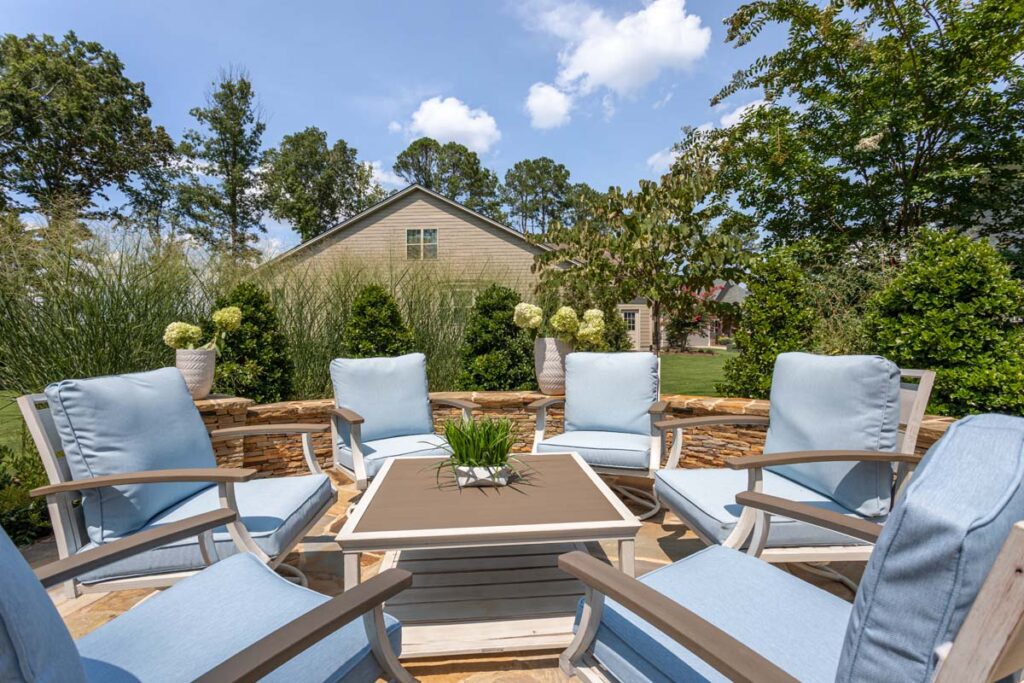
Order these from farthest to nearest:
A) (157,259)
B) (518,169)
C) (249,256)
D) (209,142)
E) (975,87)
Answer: (518,169), (209,142), (975,87), (249,256), (157,259)

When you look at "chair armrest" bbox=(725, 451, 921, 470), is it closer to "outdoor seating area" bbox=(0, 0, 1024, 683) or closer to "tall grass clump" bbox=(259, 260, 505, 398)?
"outdoor seating area" bbox=(0, 0, 1024, 683)

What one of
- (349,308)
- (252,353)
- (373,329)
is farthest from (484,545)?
(349,308)

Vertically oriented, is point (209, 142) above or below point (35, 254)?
above

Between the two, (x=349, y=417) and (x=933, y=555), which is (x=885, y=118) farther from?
(x=933, y=555)

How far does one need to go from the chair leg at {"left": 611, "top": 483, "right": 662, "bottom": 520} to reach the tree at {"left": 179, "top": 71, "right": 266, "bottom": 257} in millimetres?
22409

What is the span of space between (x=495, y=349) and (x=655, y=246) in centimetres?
178

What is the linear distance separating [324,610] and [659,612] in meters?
0.68

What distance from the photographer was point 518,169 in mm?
35125

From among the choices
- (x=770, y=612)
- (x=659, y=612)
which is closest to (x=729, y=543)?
(x=770, y=612)

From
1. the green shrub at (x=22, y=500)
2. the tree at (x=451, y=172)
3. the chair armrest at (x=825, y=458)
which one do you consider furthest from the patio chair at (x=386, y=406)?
the tree at (x=451, y=172)

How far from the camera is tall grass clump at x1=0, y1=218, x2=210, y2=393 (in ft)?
10.8

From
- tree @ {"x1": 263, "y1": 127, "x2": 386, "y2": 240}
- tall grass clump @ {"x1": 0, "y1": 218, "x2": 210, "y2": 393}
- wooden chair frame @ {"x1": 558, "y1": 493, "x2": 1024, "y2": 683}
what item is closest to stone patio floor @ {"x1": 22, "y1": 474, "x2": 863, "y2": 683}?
wooden chair frame @ {"x1": 558, "y1": 493, "x2": 1024, "y2": 683}

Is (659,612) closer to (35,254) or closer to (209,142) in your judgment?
(35,254)

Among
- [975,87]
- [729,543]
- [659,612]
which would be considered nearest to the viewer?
[659,612]
